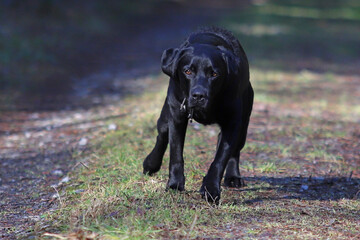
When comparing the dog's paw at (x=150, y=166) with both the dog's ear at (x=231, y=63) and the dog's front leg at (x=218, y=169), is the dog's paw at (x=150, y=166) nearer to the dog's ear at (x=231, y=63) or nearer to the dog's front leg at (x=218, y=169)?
the dog's front leg at (x=218, y=169)

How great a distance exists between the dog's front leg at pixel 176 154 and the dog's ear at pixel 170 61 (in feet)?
1.31

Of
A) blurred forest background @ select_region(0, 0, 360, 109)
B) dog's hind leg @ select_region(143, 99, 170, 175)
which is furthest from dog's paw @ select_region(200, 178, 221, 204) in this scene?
blurred forest background @ select_region(0, 0, 360, 109)

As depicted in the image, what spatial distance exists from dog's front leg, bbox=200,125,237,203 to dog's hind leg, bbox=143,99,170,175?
601 millimetres

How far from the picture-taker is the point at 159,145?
209 inches

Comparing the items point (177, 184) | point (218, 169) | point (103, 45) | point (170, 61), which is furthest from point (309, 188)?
point (103, 45)

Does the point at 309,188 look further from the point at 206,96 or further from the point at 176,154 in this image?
the point at 206,96

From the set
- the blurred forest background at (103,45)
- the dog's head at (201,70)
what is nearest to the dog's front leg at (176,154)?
the dog's head at (201,70)

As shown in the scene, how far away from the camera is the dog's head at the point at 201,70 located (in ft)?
14.2

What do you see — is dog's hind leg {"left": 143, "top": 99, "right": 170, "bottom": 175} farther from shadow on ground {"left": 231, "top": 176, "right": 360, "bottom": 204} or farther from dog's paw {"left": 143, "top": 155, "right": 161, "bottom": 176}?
shadow on ground {"left": 231, "top": 176, "right": 360, "bottom": 204}

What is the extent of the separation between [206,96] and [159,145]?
A: 116 centimetres

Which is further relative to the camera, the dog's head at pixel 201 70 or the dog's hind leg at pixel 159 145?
the dog's hind leg at pixel 159 145

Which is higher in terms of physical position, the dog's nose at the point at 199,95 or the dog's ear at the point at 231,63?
the dog's ear at the point at 231,63

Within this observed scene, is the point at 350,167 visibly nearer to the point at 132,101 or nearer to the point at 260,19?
the point at 132,101

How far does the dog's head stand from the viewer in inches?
170
